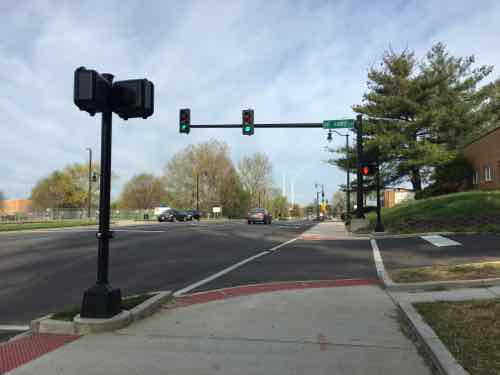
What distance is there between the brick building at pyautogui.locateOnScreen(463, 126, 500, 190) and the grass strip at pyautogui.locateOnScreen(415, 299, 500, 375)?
24.9 m

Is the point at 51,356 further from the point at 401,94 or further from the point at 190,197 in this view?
the point at 190,197

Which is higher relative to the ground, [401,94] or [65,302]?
[401,94]

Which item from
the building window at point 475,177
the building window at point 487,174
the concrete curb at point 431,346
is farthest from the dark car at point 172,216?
the concrete curb at point 431,346

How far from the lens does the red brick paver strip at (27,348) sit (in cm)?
411

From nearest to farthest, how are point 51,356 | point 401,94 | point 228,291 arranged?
1. point 51,356
2. point 228,291
3. point 401,94

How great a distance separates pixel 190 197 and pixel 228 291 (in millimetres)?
74385

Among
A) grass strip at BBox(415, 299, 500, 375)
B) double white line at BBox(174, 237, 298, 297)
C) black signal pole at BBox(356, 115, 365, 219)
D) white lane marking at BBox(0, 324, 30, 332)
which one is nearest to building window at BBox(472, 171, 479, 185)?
black signal pole at BBox(356, 115, 365, 219)

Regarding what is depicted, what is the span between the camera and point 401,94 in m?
35.9

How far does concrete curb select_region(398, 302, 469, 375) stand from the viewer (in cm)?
365

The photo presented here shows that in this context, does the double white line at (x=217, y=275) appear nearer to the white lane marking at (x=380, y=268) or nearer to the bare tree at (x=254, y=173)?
the white lane marking at (x=380, y=268)

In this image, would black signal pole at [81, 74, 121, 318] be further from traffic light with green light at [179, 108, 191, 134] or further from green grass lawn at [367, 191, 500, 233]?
traffic light with green light at [179, 108, 191, 134]

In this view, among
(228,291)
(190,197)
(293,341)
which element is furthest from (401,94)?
(190,197)

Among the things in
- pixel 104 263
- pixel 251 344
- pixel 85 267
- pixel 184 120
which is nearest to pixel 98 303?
pixel 104 263

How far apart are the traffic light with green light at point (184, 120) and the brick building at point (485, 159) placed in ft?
62.3
